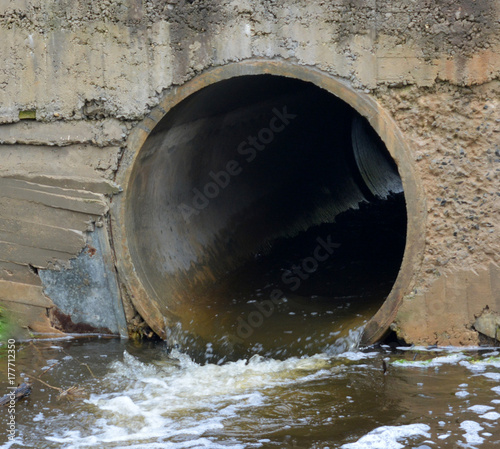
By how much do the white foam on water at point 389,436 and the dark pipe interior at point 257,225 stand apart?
167 centimetres

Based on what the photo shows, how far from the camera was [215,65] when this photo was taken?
17.7ft

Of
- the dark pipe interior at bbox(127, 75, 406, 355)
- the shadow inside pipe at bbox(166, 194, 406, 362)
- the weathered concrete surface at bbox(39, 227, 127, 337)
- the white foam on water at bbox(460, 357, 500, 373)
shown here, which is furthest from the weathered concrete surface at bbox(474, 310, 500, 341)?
the weathered concrete surface at bbox(39, 227, 127, 337)

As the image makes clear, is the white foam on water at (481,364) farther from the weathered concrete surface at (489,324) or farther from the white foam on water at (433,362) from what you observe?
the weathered concrete surface at (489,324)

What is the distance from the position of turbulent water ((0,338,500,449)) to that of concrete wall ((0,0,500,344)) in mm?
503

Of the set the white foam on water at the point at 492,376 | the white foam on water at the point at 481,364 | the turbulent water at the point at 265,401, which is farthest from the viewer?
the white foam on water at the point at 481,364

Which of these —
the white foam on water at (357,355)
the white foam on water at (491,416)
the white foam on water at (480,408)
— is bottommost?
the white foam on water at (491,416)

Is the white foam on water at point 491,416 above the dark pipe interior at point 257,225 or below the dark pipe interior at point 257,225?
below

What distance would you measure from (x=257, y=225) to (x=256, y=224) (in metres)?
0.02

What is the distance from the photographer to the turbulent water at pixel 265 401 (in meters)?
3.94

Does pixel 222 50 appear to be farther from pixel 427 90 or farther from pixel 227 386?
pixel 227 386

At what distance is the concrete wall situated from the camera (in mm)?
4957

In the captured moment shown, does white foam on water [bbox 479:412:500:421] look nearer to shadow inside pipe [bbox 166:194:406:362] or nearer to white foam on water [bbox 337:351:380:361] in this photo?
white foam on water [bbox 337:351:380:361]

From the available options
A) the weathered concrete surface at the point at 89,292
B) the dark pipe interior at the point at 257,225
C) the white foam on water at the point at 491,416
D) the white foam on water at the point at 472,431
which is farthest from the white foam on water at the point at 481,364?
the weathered concrete surface at the point at 89,292

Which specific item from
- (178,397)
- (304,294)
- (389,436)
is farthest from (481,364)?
(304,294)
